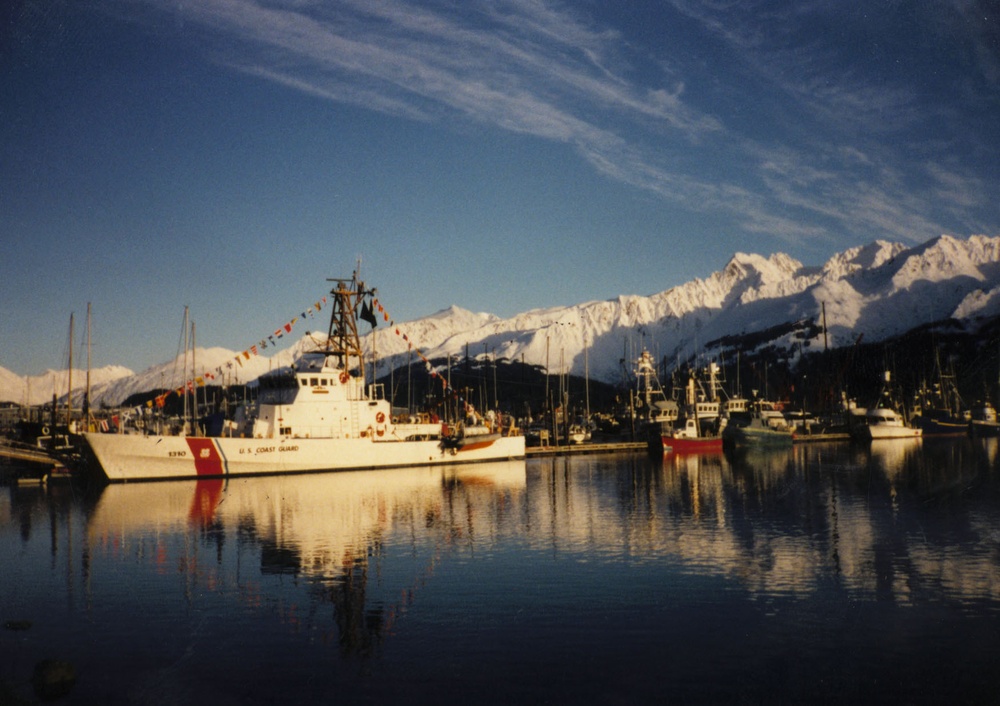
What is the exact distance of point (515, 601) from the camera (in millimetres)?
20594

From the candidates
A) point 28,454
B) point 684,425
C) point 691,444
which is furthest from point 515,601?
point 684,425

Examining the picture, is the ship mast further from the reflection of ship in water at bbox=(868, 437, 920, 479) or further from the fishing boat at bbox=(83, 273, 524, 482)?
the reflection of ship in water at bbox=(868, 437, 920, 479)

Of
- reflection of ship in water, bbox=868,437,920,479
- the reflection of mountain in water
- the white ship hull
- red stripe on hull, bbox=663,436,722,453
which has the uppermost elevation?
the white ship hull

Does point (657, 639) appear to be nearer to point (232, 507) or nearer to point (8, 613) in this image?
point (8, 613)

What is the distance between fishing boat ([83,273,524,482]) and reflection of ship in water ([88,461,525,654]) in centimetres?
224

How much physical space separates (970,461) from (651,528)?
46.7 meters

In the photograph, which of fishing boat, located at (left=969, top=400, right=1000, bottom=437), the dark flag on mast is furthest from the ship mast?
fishing boat, located at (left=969, top=400, right=1000, bottom=437)

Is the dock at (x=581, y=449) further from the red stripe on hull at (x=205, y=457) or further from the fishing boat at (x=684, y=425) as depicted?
the red stripe on hull at (x=205, y=457)

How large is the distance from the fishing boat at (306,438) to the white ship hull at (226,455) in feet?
0.23

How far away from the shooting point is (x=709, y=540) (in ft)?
95.2

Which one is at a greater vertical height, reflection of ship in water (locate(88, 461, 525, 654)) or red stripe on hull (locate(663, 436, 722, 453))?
red stripe on hull (locate(663, 436, 722, 453))

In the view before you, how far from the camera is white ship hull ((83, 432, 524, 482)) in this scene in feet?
190

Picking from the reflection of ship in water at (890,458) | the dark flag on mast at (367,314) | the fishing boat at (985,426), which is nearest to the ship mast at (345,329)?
the dark flag on mast at (367,314)

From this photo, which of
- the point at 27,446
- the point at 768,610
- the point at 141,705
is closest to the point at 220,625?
the point at 141,705
